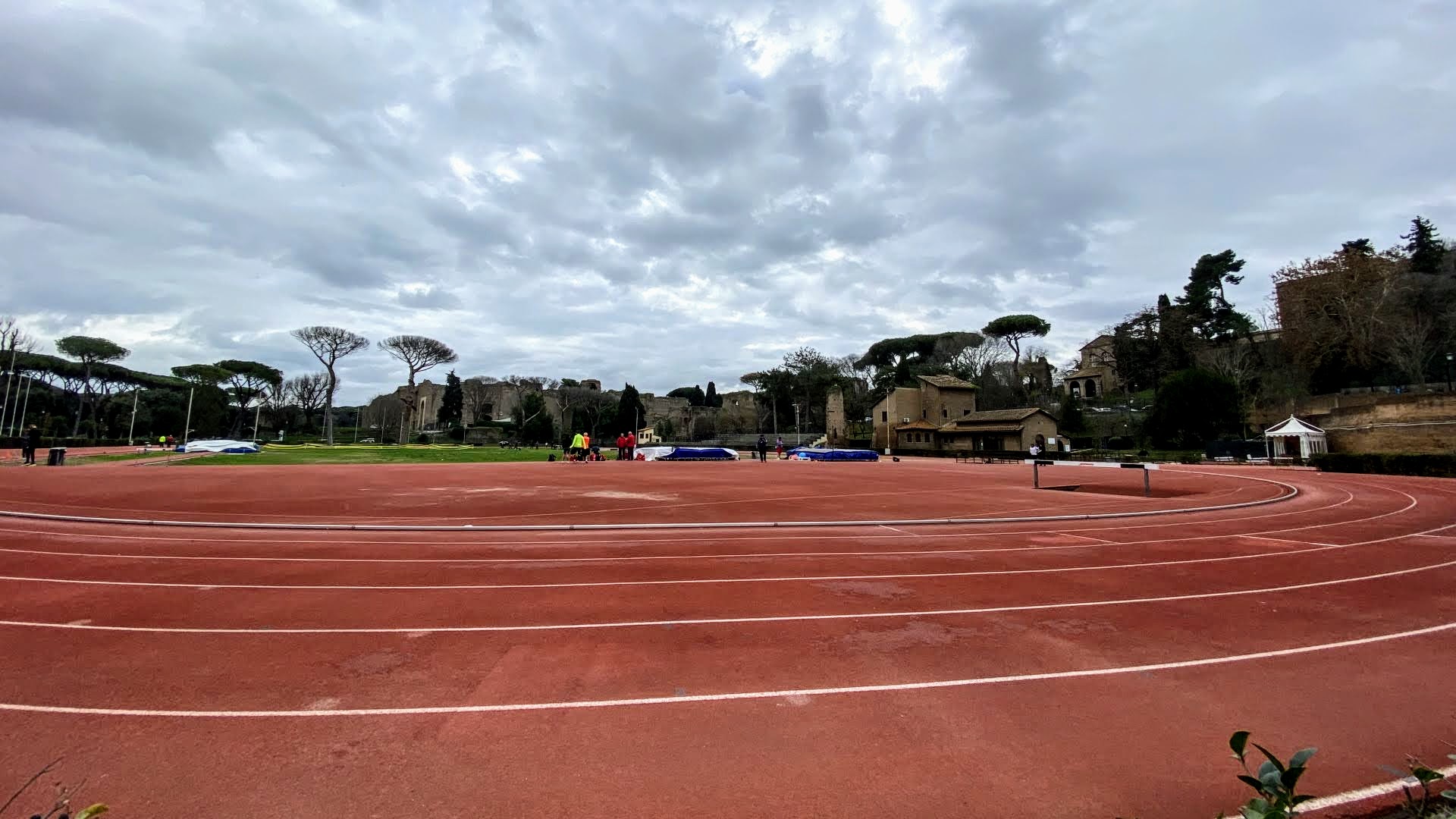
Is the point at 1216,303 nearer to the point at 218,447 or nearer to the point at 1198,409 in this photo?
the point at 1198,409

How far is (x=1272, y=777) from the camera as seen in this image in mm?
1890

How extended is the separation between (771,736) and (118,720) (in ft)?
14.4

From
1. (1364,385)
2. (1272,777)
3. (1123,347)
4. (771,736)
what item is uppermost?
(1123,347)

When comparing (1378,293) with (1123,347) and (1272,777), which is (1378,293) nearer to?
(1123,347)

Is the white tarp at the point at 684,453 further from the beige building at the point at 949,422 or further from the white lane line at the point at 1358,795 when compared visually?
the white lane line at the point at 1358,795

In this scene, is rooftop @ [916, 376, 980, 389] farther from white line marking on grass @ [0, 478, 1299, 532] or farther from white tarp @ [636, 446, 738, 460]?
white line marking on grass @ [0, 478, 1299, 532]

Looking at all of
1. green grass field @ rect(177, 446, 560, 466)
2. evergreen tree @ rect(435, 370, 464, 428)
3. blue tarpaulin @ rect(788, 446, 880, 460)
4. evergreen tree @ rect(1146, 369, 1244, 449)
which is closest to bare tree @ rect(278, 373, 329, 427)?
evergreen tree @ rect(435, 370, 464, 428)

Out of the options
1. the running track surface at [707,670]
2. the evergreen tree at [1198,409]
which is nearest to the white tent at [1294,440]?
the evergreen tree at [1198,409]

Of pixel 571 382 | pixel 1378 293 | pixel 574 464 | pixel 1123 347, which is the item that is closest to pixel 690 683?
pixel 574 464

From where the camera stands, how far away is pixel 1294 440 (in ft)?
121

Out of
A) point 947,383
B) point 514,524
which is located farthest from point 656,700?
point 947,383

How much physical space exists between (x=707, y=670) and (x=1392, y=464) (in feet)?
122

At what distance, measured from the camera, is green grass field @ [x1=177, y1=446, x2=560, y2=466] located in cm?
3200

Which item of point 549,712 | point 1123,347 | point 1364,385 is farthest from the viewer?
point 1123,347
